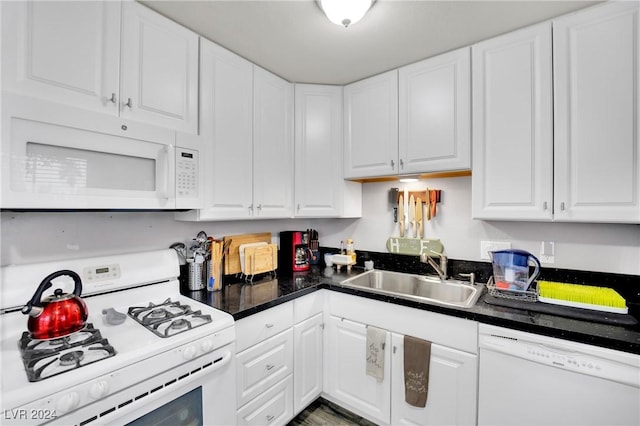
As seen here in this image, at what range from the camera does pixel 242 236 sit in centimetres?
212

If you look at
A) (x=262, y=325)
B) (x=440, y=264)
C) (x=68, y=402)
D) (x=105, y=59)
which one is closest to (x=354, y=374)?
(x=262, y=325)

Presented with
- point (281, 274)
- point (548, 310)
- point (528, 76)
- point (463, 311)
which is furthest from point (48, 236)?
point (528, 76)

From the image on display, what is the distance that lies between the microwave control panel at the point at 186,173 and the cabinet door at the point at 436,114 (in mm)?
1307

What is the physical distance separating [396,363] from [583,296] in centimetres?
101

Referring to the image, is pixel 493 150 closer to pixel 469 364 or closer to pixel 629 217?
pixel 629 217

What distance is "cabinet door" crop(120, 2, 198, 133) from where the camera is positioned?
4.30 ft

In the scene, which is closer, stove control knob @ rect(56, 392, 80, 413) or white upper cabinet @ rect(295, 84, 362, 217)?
stove control knob @ rect(56, 392, 80, 413)

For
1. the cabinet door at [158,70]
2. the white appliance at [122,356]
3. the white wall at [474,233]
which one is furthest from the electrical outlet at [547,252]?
the cabinet door at [158,70]

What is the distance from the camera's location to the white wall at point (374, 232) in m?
1.31

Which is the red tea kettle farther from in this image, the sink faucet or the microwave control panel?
the sink faucet

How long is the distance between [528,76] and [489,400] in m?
1.68

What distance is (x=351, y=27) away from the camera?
1535 mm

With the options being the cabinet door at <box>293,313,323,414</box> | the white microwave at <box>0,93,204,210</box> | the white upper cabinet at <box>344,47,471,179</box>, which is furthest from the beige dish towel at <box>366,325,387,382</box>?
the white microwave at <box>0,93,204,210</box>

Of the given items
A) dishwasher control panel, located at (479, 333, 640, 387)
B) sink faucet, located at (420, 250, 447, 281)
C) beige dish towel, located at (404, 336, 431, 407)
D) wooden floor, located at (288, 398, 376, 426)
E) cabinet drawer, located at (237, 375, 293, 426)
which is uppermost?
sink faucet, located at (420, 250, 447, 281)
